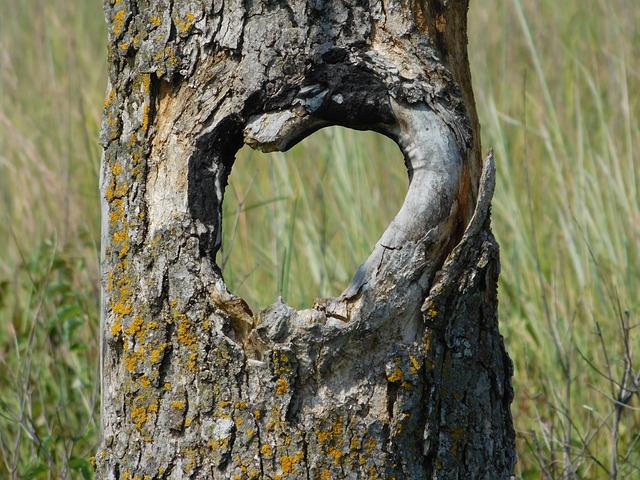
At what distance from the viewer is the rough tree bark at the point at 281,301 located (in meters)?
1.45

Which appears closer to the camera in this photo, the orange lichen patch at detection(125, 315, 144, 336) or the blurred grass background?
the orange lichen patch at detection(125, 315, 144, 336)

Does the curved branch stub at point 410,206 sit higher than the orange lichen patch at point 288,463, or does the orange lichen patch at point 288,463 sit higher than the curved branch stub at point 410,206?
the curved branch stub at point 410,206

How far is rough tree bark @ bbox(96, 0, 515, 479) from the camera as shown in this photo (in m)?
1.45

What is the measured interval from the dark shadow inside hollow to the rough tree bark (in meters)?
1.23

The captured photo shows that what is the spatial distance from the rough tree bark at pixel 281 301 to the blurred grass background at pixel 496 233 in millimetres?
686

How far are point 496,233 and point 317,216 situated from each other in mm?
805

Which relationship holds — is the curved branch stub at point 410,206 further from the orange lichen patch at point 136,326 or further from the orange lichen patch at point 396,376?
the orange lichen patch at point 136,326

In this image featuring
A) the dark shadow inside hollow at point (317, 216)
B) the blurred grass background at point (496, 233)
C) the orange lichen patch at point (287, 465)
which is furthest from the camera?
the dark shadow inside hollow at point (317, 216)

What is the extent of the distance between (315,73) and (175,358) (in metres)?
0.61

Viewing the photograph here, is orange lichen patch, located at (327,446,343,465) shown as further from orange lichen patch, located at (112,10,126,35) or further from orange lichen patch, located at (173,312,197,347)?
orange lichen patch, located at (112,10,126,35)

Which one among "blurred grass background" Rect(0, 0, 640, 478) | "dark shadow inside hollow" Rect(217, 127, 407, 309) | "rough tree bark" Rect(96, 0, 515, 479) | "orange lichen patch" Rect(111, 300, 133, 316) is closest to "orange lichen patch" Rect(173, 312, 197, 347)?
"rough tree bark" Rect(96, 0, 515, 479)

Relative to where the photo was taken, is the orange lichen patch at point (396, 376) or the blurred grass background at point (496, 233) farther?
the blurred grass background at point (496, 233)

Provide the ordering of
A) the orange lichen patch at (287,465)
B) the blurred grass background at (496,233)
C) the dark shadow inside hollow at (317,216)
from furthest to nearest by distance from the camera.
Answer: the dark shadow inside hollow at (317,216) < the blurred grass background at (496,233) < the orange lichen patch at (287,465)

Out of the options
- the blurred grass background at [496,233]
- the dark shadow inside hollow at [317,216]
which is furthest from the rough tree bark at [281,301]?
the dark shadow inside hollow at [317,216]
